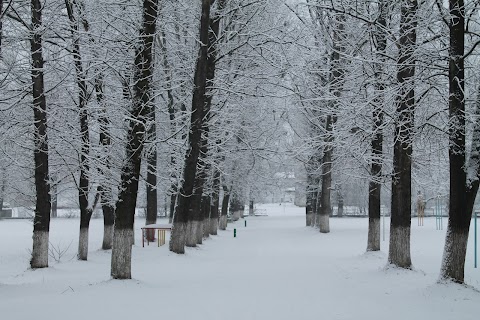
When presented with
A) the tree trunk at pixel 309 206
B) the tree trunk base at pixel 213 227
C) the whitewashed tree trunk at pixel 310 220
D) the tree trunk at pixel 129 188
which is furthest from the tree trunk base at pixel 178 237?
the whitewashed tree trunk at pixel 310 220

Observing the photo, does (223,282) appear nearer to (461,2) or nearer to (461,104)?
(461,104)

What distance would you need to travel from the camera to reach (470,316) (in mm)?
7617

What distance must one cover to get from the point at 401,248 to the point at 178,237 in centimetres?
786

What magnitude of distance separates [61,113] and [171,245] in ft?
20.2

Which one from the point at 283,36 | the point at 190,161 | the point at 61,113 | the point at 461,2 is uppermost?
the point at 283,36

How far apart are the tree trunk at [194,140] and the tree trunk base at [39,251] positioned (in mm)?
4709

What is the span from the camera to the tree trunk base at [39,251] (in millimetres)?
13164

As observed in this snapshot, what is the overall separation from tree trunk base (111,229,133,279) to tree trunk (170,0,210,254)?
15.8ft

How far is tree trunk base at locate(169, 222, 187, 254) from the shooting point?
56.9ft

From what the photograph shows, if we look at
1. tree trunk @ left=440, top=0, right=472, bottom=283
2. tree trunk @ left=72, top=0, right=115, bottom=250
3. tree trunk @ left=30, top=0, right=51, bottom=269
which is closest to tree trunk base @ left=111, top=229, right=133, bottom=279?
tree trunk @ left=72, top=0, right=115, bottom=250

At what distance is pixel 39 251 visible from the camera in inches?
521

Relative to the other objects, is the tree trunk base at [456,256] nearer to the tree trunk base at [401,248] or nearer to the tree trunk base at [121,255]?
the tree trunk base at [401,248]

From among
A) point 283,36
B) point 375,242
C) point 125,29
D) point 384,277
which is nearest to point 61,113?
point 125,29

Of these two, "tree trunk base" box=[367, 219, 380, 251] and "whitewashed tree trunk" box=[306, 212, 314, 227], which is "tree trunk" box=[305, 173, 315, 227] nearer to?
"whitewashed tree trunk" box=[306, 212, 314, 227]
